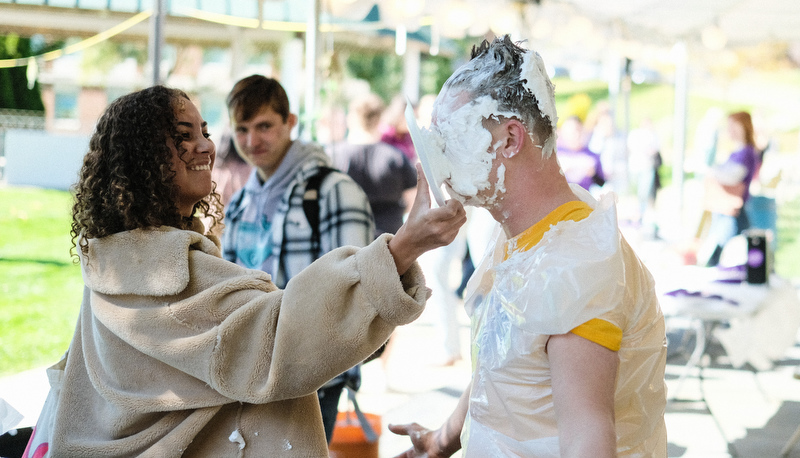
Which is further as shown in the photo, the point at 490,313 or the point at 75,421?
the point at 75,421

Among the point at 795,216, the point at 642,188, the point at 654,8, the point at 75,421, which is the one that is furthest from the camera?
the point at 795,216

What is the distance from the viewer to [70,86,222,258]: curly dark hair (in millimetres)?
1473

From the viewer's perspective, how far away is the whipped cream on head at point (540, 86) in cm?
130

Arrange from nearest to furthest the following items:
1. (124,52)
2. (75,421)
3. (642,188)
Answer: (75,421)
(642,188)
(124,52)

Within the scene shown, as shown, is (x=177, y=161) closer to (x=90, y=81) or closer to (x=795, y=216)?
(x=795, y=216)

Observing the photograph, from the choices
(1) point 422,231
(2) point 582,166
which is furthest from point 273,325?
(2) point 582,166

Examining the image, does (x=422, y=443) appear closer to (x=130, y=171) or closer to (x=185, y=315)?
(x=185, y=315)

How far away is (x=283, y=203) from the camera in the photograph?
2525mm

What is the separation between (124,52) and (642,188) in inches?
490

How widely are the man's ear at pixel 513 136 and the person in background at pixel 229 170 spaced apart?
11.8 feet

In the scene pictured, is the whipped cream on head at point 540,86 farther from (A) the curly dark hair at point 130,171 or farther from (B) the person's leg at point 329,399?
(B) the person's leg at point 329,399

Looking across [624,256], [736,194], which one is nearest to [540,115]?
[624,256]

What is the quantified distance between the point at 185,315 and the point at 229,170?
3.56 metres

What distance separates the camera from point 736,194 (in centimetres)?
581
